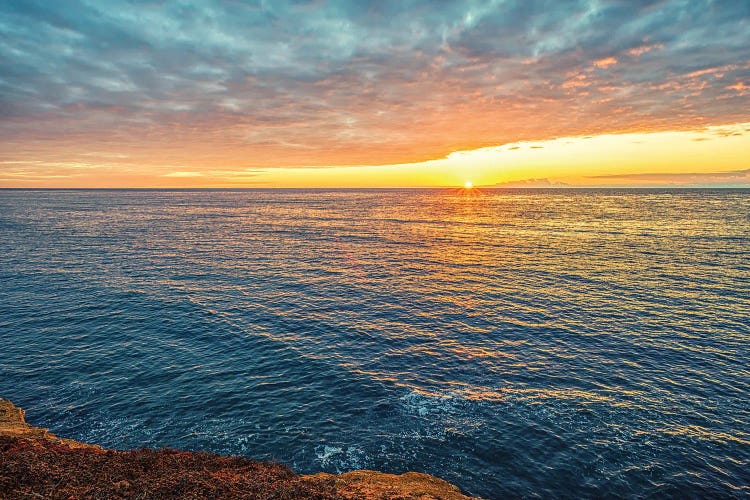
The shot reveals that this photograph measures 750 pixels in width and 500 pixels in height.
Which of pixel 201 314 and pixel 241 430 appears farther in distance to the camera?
pixel 201 314

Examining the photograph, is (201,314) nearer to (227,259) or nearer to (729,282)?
(227,259)

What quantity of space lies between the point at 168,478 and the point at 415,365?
20730 mm

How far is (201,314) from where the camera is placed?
47031 millimetres

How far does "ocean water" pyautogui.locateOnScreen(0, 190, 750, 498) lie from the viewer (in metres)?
24.0

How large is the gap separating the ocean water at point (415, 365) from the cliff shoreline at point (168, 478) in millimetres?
2219

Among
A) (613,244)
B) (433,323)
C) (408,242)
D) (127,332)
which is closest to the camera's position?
(127,332)

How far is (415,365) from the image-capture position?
34906 millimetres

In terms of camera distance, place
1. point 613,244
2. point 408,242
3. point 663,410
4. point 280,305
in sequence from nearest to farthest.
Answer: point 663,410
point 280,305
point 613,244
point 408,242

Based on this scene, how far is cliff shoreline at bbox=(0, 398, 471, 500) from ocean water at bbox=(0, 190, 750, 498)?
87.4 inches

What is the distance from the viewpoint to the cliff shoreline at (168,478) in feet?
57.8

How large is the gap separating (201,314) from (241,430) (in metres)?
24.3

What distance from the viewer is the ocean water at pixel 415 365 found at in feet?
78.9

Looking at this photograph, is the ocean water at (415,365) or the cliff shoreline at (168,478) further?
the ocean water at (415,365)

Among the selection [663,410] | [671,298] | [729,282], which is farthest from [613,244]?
[663,410]
